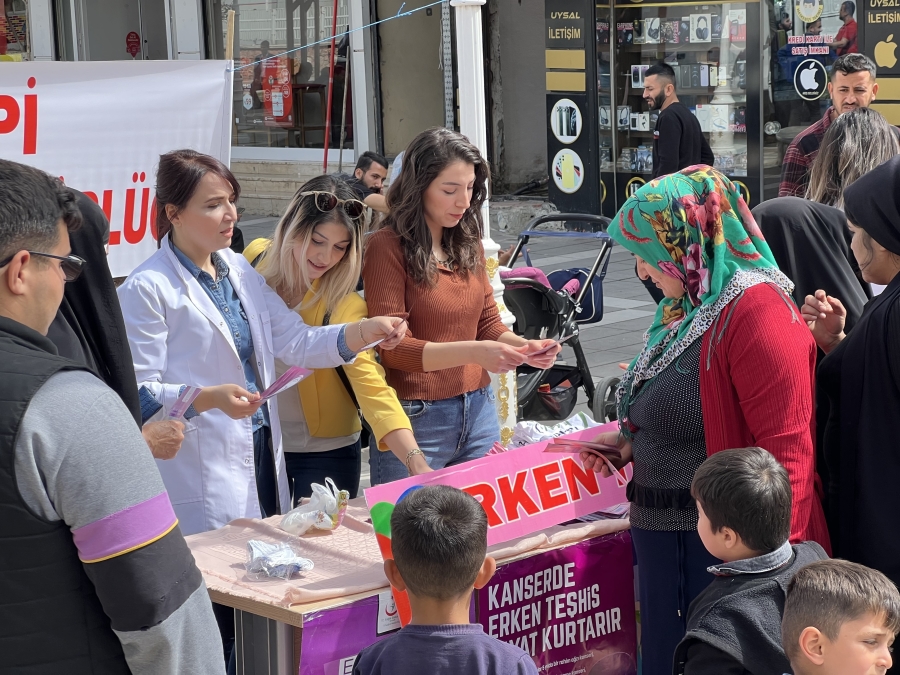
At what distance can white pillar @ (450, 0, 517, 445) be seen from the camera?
17.3 ft

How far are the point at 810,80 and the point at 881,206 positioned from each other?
375 inches

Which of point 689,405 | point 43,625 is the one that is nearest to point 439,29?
point 689,405

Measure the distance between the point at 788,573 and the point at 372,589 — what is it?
1022mm

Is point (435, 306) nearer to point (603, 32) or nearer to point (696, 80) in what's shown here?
point (696, 80)

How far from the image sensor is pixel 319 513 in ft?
10.00

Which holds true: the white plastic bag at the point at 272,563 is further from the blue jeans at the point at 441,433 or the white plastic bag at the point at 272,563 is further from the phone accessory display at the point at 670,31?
the phone accessory display at the point at 670,31

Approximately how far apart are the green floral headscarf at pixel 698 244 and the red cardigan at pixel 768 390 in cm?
7

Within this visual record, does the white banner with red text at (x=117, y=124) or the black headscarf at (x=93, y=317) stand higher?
the white banner with red text at (x=117, y=124)

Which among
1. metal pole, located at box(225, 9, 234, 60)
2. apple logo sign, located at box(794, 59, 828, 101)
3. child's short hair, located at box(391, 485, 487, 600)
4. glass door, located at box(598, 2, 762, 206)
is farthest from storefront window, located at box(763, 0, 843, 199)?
child's short hair, located at box(391, 485, 487, 600)

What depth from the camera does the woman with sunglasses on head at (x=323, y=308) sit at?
342 cm

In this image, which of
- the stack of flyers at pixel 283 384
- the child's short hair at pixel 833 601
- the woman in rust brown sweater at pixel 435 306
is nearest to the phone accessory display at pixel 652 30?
the woman in rust brown sweater at pixel 435 306

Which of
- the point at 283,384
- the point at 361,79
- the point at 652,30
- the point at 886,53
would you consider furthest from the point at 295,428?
the point at 361,79

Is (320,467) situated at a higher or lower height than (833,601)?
lower

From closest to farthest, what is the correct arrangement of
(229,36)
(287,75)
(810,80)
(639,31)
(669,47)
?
(229,36) < (810,80) < (669,47) < (639,31) < (287,75)
